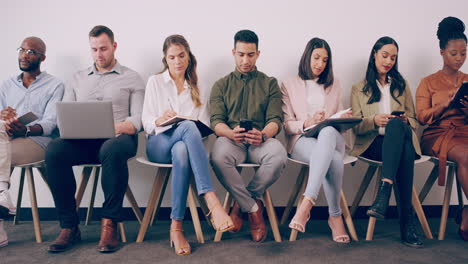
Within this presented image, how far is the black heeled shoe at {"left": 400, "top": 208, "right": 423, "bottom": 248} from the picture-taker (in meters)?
1.87

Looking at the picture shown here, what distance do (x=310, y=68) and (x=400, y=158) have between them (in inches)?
30.5

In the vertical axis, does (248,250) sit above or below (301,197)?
below

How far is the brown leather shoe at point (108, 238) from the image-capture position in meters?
1.78

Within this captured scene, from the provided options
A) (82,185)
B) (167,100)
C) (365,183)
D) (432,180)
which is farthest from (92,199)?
(432,180)

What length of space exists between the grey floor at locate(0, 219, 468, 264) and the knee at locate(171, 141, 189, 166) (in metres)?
0.47

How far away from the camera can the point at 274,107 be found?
2184 millimetres

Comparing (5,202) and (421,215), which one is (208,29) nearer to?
(5,202)

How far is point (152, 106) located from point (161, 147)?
0.32m

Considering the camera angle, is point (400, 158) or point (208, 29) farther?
point (208, 29)

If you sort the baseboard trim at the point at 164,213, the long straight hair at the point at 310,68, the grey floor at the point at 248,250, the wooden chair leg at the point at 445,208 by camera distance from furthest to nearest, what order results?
the baseboard trim at the point at 164,213, the long straight hair at the point at 310,68, the wooden chair leg at the point at 445,208, the grey floor at the point at 248,250

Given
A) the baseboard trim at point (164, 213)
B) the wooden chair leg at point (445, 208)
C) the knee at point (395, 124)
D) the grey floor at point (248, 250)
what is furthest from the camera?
the baseboard trim at point (164, 213)

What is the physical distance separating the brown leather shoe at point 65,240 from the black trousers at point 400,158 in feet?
5.48

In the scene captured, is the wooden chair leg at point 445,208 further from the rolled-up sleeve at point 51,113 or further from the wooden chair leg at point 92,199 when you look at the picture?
the rolled-up sleeve at point 51,113

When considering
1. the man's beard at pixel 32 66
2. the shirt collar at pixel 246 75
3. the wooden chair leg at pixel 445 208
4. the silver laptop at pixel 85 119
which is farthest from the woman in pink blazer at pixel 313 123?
the man's beard at pixel 32 66
